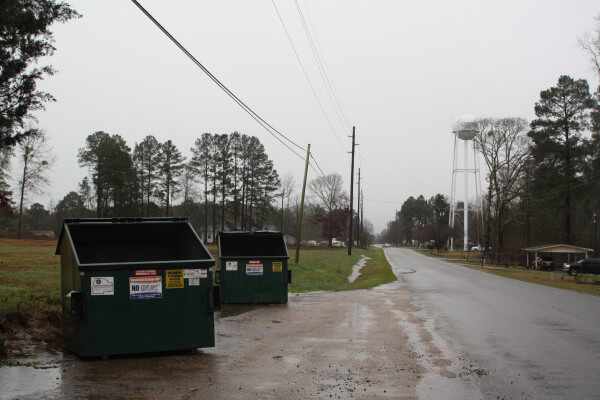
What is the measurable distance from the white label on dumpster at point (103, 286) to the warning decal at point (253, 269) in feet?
21.9

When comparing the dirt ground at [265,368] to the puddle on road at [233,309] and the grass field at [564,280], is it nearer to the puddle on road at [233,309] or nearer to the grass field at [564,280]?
the puddle on road at [233,309]

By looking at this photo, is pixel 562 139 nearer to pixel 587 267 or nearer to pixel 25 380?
pixel 587 267

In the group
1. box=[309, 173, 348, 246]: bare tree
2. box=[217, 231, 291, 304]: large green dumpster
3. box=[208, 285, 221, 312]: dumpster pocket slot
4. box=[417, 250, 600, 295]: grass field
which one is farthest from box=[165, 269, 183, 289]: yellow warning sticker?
box=[309, 173, 348, 246]: bare tree

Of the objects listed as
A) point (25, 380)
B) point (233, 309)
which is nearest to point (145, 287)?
point (25, 380)

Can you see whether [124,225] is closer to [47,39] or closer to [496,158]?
[47,39]

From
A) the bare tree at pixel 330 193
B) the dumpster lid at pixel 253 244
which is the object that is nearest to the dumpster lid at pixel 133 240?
the dumpster lid at pixel 253 244

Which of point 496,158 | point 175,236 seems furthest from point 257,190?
point 175,236

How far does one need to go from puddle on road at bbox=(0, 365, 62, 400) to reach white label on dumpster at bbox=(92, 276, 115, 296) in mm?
1043

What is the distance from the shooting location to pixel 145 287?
7359mm

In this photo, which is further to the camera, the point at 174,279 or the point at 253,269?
the point at 253,269

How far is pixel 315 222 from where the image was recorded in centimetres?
8912

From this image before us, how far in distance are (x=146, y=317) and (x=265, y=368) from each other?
70.4 inches

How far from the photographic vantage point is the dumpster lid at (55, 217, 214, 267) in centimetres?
863

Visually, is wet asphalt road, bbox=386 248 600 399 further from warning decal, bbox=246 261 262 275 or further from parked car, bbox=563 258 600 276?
parked car, bbox=563 258 600 276
